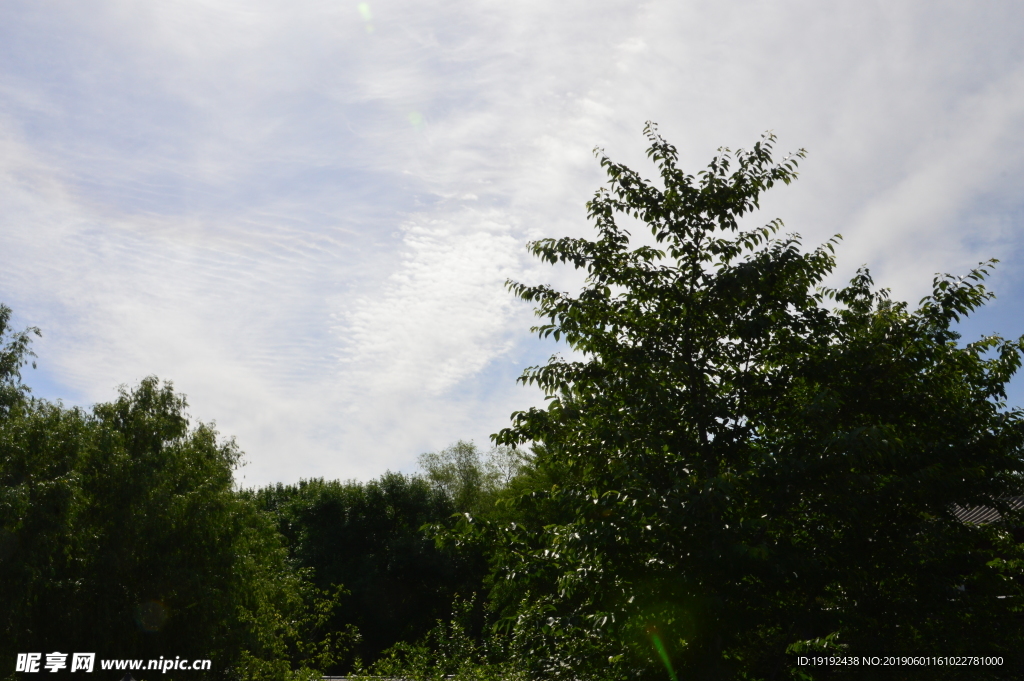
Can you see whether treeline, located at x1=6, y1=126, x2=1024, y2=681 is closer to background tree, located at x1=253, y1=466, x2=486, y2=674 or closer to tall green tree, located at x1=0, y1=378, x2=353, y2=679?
tall green tree, located at x1=0, y1=378, x2=353, y2=679

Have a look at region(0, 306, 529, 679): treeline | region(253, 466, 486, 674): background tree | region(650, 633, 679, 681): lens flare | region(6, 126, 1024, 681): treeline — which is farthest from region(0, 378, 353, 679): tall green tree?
region(253, 466, 486, 674): background tree

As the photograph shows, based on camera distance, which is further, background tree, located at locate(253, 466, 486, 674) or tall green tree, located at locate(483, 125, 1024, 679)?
background tree, located at locate(253, 466, 486, 674)

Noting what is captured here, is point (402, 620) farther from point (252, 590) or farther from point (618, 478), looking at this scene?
point (618, 478)

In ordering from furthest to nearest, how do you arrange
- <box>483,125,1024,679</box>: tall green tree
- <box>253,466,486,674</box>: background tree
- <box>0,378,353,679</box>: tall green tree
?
1. <box>253,466,486,674</box>: background tree
2. <box>0,378,353,679</box>: tall green tree
3. <box>483,125,1024,679</box>: tall green tree

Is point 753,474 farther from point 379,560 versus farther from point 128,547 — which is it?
point 379,560

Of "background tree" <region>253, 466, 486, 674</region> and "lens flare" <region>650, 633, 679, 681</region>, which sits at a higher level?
"background tree" <region>253, 466, 486, 674</region>

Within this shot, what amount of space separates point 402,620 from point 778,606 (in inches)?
1625

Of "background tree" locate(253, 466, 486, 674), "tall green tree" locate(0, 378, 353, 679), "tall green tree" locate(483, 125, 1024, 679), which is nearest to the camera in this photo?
"tall green tree" locate(483, 125, 1024, 679)

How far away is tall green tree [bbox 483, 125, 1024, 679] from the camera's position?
7.55 m

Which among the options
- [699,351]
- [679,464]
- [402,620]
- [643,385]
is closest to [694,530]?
[679,464]

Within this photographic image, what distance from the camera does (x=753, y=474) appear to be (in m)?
7.67

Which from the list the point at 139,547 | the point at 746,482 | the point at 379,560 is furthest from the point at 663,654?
the point at 379,560

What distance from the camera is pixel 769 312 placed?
32.0ft

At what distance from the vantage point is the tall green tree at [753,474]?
7.55 metres
